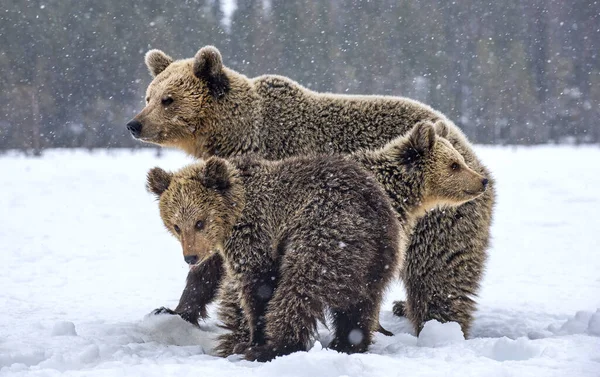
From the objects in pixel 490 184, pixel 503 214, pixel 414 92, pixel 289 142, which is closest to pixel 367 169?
pixel 289 142

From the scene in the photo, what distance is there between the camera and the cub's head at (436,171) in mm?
5832

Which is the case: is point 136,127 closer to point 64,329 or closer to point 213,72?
point 213,72

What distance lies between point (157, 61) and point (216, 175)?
2.15 m

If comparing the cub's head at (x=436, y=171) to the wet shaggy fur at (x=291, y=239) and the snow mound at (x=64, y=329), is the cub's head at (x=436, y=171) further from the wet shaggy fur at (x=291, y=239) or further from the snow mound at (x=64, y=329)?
the snow mound at (x=64, y=329)

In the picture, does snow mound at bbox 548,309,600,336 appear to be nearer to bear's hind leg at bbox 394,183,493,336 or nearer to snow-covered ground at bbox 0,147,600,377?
snow-covered ground at bbox 0,147,600,377

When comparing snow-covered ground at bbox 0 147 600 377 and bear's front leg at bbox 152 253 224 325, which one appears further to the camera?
bear's front leg at bbox 152 253 224 325

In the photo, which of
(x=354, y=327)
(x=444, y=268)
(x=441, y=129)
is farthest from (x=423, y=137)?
(x=354, y=327)

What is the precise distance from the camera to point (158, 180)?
5234mm

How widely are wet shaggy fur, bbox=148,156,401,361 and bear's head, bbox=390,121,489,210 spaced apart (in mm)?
748

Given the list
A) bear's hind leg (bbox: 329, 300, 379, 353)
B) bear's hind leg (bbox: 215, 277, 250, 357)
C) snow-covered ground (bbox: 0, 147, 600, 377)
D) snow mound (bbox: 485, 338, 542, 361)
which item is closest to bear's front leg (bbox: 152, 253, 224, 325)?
snow-covered ground (bbox: 0, 147, 600, 377)

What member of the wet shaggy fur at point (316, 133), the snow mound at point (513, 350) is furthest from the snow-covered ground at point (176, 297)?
the wet shaggy fur at point (316, 133)

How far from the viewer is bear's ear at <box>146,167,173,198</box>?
5.21 m

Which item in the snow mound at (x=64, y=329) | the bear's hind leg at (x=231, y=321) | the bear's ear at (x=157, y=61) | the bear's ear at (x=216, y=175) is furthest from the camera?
the bear's ear at (x=157, y=61)

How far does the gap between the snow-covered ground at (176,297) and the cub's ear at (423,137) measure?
134cm
